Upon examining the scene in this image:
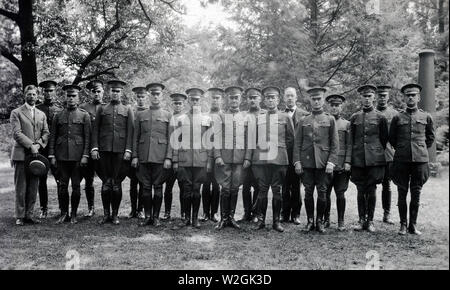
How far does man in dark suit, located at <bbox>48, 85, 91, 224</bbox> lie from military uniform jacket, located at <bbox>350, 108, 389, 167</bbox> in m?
4.31

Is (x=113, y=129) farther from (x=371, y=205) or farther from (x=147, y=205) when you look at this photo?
(x=371, y=205)

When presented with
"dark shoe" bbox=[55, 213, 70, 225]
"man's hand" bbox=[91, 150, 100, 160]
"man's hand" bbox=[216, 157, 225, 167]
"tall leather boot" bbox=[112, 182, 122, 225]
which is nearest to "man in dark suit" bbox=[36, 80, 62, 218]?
"dark shoe" bbox=[55, 213, 70, 225]

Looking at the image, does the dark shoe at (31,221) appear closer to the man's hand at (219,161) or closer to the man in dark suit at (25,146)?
the man in dark suit at (25,146)

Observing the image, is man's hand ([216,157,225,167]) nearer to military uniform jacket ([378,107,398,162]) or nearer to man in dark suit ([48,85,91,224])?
man in dark suit ([48,85,91,224])

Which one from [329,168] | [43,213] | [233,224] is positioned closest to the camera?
[329,168]

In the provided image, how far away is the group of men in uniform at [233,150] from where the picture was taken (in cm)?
600

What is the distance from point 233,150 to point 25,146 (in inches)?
130

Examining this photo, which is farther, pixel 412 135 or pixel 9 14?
pixel 9 14

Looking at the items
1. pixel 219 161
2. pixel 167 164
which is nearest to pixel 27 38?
pixel 167 164

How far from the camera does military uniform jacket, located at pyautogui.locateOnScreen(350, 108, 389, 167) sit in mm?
6102

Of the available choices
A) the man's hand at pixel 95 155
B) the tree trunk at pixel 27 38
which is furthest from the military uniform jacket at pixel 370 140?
the tree trunk at pixel 27 38

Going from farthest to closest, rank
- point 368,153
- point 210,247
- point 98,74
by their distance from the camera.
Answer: point 98,74 < point 368,153 < point 210,247

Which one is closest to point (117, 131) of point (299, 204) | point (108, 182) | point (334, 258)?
point (108, 182)

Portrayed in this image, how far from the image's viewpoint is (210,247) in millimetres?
5035
